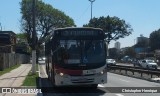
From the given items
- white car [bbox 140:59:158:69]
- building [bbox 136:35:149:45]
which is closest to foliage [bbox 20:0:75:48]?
white car [bbox 140:59:158:69]

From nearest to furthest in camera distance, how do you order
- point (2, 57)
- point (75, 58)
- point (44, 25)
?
point (75, 58)
point (2, 57)
point (44, 25)

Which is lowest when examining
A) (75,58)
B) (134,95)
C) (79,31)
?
(134,95)

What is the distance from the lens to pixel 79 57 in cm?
1869

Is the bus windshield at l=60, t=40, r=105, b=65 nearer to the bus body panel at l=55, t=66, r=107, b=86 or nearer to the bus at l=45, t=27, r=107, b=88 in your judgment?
the bus at l=45, t=27, r=107, b=88

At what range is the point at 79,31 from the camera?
1930cm

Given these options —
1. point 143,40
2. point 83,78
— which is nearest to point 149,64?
point 83,78

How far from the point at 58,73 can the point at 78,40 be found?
1.86 m

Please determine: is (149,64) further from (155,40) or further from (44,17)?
(155,40)

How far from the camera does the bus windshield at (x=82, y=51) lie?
18656mm

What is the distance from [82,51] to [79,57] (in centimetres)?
33

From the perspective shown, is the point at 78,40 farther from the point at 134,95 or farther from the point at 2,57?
the point at 2,57

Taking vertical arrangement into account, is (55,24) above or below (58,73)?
above

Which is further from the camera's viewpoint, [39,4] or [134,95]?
[39,4]

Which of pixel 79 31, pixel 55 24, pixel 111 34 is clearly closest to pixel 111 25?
pixel 111 34
